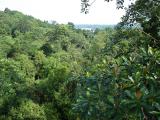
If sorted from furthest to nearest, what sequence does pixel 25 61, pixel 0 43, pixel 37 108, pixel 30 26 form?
pixel 30 26 → pixel 0 43 → pixel 25 61 → pixel 37 108

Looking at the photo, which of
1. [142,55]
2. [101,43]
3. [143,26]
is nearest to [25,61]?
[101,43]

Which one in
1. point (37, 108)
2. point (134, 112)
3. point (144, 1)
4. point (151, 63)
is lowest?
point (37, 108)

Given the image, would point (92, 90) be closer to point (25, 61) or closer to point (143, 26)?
point (143, 26)

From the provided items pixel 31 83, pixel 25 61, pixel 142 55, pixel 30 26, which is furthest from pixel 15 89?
pixel 30 26

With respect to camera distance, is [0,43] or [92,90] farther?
[0,43]

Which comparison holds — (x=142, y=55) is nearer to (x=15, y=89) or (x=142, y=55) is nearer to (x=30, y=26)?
(x=15, y=89)

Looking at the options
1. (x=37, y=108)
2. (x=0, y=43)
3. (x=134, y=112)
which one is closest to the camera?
(x=134, y=112)

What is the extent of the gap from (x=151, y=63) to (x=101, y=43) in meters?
39.1

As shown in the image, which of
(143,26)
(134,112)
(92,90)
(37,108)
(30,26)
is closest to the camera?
(134,112)

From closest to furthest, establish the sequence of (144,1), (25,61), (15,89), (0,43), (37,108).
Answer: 1. (144,1)
2. (37,108)
3. (15,89)
4. (25,61)
5. (0,43)

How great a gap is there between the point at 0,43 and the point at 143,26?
2057 inches

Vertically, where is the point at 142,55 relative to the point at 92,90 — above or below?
above

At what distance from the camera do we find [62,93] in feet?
82.3

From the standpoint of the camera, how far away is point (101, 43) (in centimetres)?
4428
